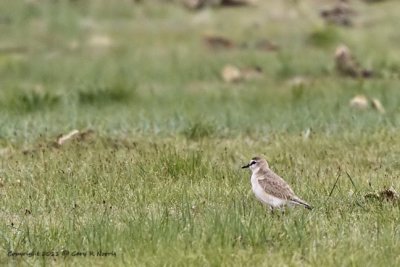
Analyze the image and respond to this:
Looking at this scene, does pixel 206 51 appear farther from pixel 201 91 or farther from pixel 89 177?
pixel 89 177

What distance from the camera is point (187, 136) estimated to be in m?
12.2

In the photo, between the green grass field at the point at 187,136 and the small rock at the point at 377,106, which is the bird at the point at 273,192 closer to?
the green grass field at the point at 187,136

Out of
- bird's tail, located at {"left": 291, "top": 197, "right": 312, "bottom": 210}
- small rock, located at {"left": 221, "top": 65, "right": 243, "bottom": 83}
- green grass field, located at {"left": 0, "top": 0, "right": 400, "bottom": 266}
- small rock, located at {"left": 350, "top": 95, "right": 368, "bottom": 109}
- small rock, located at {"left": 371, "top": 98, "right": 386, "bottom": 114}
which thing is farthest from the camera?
small rock, located at {"left": 221, "top": 65, "right": 243, "bottom": 83}

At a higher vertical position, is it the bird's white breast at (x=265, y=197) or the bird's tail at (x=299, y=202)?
the bird's tail at (x=299, y=202)

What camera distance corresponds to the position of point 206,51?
2059cm

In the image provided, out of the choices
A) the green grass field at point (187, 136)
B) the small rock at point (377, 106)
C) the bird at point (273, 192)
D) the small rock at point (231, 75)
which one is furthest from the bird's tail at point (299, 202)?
the small rock at point (231, 75)

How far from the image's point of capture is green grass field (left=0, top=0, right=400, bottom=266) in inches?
268

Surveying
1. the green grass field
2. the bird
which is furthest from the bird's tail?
the green grass field

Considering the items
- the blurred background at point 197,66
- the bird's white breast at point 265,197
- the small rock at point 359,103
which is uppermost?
the bird's white breast at point 265,197

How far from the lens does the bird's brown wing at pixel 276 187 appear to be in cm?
763

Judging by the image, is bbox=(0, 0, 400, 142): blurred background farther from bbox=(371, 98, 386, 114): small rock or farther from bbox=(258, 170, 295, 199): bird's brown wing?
bbox=(258, 170, 295, 199): bird's brown wing

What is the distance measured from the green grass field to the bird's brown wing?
0.15 m

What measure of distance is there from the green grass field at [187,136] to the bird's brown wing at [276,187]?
0.51 ft

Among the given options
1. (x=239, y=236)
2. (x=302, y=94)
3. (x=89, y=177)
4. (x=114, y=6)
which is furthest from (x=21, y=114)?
(x=114, y=6)
